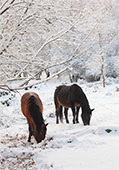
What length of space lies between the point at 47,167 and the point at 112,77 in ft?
78.5

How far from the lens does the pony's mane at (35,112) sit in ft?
17.7

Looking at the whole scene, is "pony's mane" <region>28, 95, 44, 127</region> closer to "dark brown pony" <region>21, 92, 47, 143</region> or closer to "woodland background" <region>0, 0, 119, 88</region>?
"dark brown pony" <region>21, 92, 47, 143</region>

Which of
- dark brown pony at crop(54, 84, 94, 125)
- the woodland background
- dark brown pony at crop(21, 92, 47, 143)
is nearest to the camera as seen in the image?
the woodland background

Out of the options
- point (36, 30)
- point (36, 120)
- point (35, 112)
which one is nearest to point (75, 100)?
point (35, 112)

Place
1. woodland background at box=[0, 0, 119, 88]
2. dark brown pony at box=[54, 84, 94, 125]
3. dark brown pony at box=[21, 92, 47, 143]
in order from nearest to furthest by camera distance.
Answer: woodland background at box=[0, 0, 119, 88]
dark brown pony at box=[21, 92, 47, 143]
dark brown pony at box=[54, 84, 94, 125]

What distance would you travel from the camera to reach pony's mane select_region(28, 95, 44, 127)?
17.7 ft

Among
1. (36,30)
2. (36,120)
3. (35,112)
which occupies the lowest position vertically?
(36,120)

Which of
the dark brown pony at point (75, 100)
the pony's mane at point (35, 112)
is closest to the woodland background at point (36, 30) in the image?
the pony's mane at point (35, 112)

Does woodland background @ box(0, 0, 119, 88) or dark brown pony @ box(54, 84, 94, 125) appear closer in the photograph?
woodland background @ box(0, 0, 119, 88)

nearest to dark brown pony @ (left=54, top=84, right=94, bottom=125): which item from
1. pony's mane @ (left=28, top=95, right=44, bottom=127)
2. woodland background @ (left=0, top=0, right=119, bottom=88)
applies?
pony's mane @ (left=28, top=95, right=44, bottom=127)

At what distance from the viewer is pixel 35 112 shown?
5.55 m

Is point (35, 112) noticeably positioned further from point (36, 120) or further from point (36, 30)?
point (36, 30)

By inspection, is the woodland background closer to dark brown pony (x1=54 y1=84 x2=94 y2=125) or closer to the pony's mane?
the pony's mane

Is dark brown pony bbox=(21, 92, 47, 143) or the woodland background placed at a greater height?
the woodland background
